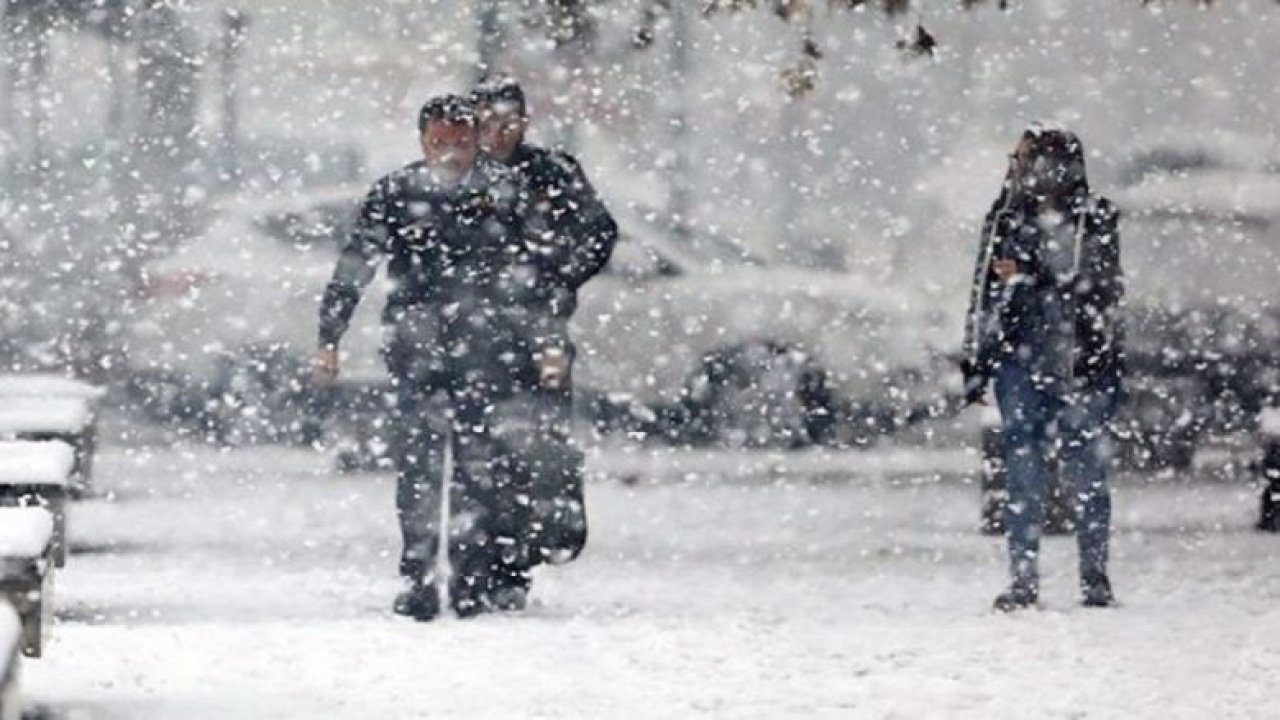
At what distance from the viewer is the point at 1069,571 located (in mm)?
12461

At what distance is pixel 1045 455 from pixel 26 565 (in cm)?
398

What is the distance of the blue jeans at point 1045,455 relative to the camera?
434 inches

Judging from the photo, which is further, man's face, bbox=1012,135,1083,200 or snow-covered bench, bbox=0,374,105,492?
snow-covered bench, bbox=0,374,105,492

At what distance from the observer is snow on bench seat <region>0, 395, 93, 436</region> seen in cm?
1193

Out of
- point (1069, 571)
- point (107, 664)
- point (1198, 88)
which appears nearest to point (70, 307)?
point (1198, 88)

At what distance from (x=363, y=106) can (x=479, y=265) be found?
853cm

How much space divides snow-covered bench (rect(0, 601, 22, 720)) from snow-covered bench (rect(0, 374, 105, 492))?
5268mm

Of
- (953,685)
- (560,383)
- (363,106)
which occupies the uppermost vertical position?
(363,106)

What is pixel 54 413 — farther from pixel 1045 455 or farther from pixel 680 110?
pixel 680 110

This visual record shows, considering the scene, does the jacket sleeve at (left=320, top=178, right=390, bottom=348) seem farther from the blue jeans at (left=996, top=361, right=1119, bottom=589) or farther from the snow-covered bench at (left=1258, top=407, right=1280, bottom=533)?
the snow-covered bench at (left=1258, top=407, right=1280, bottom=533)

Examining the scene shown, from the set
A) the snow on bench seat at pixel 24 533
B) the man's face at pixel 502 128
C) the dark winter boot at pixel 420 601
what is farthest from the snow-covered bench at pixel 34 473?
the man's face at pixel 502 128

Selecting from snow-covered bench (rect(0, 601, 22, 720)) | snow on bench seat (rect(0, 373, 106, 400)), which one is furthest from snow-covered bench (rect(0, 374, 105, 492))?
snow-covered bench (rect(0, 601, 22, 720))

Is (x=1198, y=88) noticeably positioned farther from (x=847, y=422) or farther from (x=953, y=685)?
(x=953, y=685)

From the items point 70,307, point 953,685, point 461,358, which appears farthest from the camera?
point 70,307
